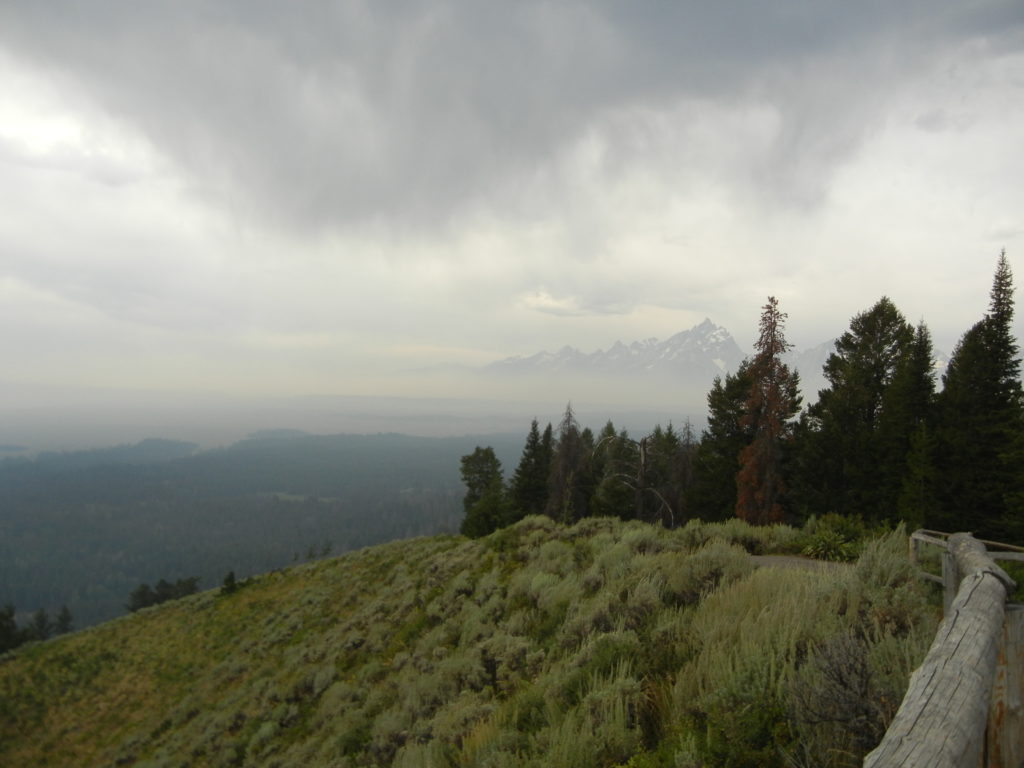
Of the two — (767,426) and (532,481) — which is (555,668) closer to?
(767,426)

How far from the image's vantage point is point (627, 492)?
1252 inches

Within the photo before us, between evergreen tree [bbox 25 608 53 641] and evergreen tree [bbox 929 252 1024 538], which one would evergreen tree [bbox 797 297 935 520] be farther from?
evergreen tree [bbox 25 608 53 641]

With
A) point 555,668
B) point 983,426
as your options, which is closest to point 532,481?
point 983,426

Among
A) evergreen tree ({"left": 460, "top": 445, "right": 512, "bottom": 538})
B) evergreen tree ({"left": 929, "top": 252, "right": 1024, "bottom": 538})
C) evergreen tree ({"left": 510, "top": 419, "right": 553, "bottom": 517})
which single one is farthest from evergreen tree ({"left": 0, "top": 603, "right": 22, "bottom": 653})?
evergreen tree ({"left": 929, "top": 252, "right": 1024, "bottom": 538})

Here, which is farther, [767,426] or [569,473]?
[569,473]

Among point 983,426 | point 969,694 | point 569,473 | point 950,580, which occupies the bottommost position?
point 569,473

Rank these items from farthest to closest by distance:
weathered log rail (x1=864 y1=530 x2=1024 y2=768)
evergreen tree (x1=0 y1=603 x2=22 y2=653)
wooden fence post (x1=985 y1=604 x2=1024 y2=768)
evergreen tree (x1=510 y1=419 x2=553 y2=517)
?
evergreen tree (x1=0 y1=603 x2=22 y2=653) < evergreen tree (x1=510 y1=419 x2=553 y2=517) < wooden fence post (x1=985 y1=604 x2=1024 y2=768) < weathered log rail (x1=864 y1=530 x2=1024 y2=768)

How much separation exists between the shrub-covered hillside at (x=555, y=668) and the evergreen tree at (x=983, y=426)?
14.2m

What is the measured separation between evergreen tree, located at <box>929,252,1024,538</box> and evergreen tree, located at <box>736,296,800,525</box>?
5.96 m

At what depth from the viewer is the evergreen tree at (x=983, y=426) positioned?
18.5 meters

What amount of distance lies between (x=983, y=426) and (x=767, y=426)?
7799mm

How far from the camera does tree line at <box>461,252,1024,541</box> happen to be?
749 inches

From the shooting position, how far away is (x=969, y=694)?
6.82ft

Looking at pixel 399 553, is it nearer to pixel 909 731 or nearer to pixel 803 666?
pixel 803 666
